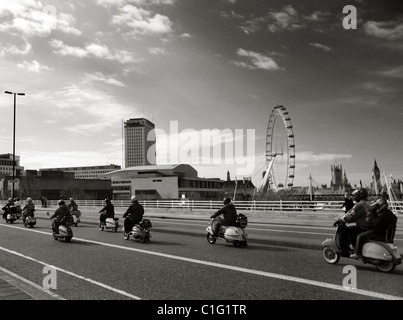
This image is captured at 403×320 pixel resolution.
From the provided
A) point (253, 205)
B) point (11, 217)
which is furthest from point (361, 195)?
point (11, 217)

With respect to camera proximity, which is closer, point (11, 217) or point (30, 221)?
point (30, 221)

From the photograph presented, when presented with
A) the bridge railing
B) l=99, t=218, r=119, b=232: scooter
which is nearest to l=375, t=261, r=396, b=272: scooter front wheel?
l=99, t=218, r=119, b=232: scooter

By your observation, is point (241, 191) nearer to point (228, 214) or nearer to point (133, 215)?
point (133, 215)

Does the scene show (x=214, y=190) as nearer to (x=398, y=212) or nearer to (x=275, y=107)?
(x=275, y=107)

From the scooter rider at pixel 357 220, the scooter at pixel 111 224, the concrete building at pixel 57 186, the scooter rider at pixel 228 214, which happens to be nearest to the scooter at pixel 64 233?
the scooter at pixel 111 224

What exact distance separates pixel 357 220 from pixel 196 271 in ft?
11.7

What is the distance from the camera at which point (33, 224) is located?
20000 millimetres

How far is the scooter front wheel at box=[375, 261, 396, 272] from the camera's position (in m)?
7.61

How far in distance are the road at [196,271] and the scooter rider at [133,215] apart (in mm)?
1466

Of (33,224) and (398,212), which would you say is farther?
(398,212)

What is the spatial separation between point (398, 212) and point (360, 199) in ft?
51.0

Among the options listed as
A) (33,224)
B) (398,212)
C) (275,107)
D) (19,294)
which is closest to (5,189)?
(275,107)

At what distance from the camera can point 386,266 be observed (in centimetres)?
772

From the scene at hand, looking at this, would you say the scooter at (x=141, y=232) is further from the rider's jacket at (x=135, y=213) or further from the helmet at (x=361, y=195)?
the helmet at (x=361, y=195)
